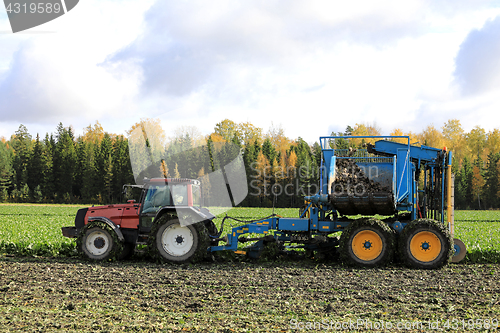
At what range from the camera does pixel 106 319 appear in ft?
20.8

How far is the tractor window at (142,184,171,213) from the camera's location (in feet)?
37.5

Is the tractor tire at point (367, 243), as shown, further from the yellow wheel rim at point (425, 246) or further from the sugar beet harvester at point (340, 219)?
the yellow wheel rim at point (425, 246)

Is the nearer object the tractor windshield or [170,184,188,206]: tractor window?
[170,184,188,206]: tractor window

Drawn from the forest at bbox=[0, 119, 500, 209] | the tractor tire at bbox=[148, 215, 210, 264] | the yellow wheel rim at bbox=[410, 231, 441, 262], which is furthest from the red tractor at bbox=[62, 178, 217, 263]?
the forest at bbox=[0, 119, 500, 209]

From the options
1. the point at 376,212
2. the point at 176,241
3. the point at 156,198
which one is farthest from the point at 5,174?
the point at 376,212

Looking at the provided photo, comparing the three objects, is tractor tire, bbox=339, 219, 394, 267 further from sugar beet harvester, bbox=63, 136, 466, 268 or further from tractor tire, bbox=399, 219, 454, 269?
tractor tire, bbox=399, 219, 454, 269

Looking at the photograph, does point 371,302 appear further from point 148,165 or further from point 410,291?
point 148,165

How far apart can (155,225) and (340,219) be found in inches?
199

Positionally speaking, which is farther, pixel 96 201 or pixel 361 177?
pixel 96 201

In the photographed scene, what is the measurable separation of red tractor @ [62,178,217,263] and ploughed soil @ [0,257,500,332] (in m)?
0.51

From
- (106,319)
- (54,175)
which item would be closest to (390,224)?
(106,319)

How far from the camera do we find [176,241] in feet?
36.8

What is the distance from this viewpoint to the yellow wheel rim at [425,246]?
1034 cm

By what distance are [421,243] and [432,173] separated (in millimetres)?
2350
